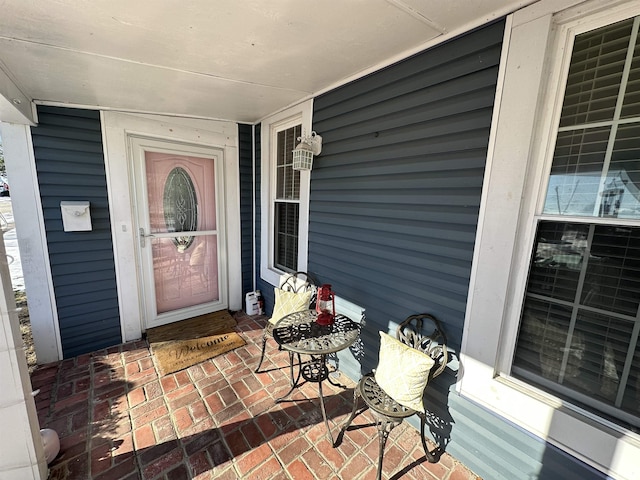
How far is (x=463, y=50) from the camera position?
1.47 m

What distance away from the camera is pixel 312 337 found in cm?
190

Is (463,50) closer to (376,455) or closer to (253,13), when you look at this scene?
(253,13)

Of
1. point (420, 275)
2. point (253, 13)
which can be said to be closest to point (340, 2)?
point (253, 13)

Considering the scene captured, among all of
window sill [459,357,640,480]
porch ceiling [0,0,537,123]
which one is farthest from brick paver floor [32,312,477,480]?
porch ceiling [0,0,537,123]

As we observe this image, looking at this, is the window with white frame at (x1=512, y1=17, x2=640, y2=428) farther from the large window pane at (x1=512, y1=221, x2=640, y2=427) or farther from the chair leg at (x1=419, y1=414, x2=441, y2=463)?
the chair leg at (x1=419, y1=414, x2=441, y2=463)

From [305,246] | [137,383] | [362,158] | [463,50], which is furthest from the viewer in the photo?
[305,246]

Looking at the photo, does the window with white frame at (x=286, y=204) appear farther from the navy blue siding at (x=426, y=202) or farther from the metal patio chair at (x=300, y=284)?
the navy blue siding at (x=426, y=202)

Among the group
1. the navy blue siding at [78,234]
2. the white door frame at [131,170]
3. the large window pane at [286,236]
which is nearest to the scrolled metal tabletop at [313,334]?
the large window pane at [286,236]

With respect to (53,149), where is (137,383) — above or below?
below

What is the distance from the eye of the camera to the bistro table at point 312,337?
1777mm

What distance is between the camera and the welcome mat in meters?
2.59

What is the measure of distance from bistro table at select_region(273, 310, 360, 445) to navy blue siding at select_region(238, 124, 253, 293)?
1.68 m

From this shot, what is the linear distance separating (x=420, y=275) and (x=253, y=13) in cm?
177

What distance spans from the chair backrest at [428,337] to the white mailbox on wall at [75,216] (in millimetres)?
3023
